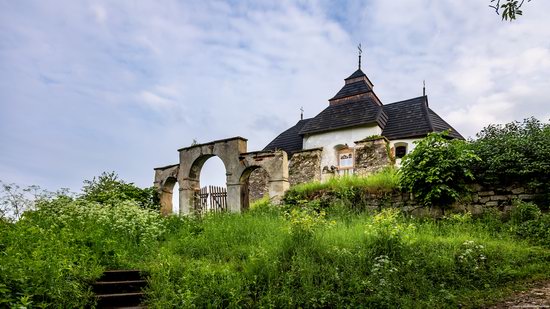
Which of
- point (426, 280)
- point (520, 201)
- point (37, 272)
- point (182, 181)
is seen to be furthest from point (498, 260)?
point (182, 181)

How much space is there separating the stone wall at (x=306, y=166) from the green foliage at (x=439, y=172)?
5.28 metres

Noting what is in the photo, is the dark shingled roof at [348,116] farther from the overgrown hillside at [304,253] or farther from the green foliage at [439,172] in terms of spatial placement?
the overgrown hillside at [304,253]

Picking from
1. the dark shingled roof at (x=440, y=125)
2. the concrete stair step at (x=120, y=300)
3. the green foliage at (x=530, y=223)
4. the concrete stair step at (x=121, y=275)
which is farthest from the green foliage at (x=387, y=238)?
the dark shingled roof at (x=440, y=125)

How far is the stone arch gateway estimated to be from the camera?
497 inches

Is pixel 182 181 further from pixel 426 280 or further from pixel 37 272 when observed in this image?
pixel 426 280

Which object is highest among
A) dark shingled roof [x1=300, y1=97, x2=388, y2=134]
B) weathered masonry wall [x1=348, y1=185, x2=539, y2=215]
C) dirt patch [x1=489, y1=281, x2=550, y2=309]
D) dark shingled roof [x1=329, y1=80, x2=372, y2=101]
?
dark shingled roof [x1=329, y1=80, x2=372, y2=101]

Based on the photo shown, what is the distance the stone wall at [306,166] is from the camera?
51.4 feet

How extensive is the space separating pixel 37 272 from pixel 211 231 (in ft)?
13.7

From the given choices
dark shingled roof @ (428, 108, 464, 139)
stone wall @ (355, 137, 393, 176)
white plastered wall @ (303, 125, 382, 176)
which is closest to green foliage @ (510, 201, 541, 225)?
stone wall @ (355, 137, 393, 176)

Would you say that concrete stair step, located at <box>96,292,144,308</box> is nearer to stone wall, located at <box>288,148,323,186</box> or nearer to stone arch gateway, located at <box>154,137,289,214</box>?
stone arch gateway, located at <box>154,137,289,214</box>

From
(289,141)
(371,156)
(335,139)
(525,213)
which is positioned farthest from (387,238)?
(289,141)

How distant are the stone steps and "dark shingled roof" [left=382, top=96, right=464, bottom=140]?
15.7 metres

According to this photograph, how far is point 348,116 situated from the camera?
20.6 m

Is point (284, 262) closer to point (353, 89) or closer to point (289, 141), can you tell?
point (353, 89)
